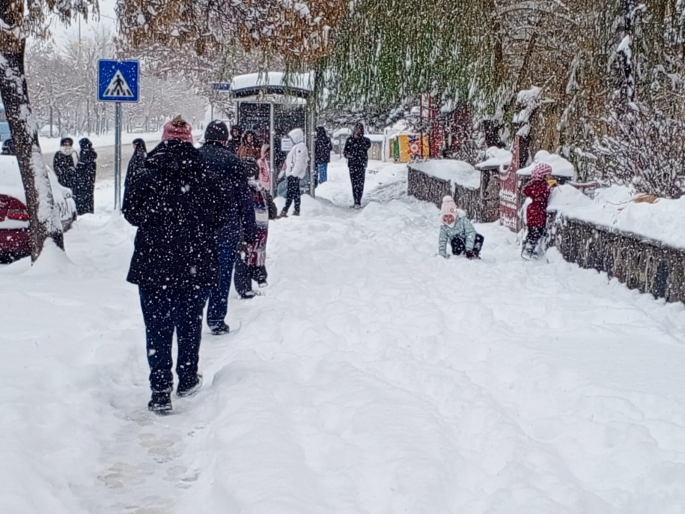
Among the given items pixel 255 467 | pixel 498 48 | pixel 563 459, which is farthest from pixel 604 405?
pixel 498 48

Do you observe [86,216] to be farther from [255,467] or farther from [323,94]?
[255,467]

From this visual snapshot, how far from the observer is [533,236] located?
1103cm

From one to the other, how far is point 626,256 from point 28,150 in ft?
21.5

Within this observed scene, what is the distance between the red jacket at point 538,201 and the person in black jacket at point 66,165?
31.1 feet

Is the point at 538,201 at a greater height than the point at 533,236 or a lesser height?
greater

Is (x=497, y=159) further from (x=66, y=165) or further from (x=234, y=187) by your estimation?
(x=66, y=165)

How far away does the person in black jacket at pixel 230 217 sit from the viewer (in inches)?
285

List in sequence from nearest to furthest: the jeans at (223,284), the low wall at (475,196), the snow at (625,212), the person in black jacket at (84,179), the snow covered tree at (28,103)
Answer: the jeans at (223,284) → the snow at (625,212) → the snow covered tree at (28,103) → the low wall at (475,196) → the person in black jacket at (84,179)

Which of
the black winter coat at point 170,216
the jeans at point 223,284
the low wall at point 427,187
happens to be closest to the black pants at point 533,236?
the jeans at point 223,284

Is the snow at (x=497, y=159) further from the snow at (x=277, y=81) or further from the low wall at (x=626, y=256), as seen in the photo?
the snow at (x=277, y=81)

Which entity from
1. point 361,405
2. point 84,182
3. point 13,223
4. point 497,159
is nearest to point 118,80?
point 13,223

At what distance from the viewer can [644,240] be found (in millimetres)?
7988

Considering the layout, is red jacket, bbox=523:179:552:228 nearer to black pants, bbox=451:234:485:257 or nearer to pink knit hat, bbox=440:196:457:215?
black pants, bbox=451:234:485:257

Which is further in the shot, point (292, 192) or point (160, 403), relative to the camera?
point (292, 192)
